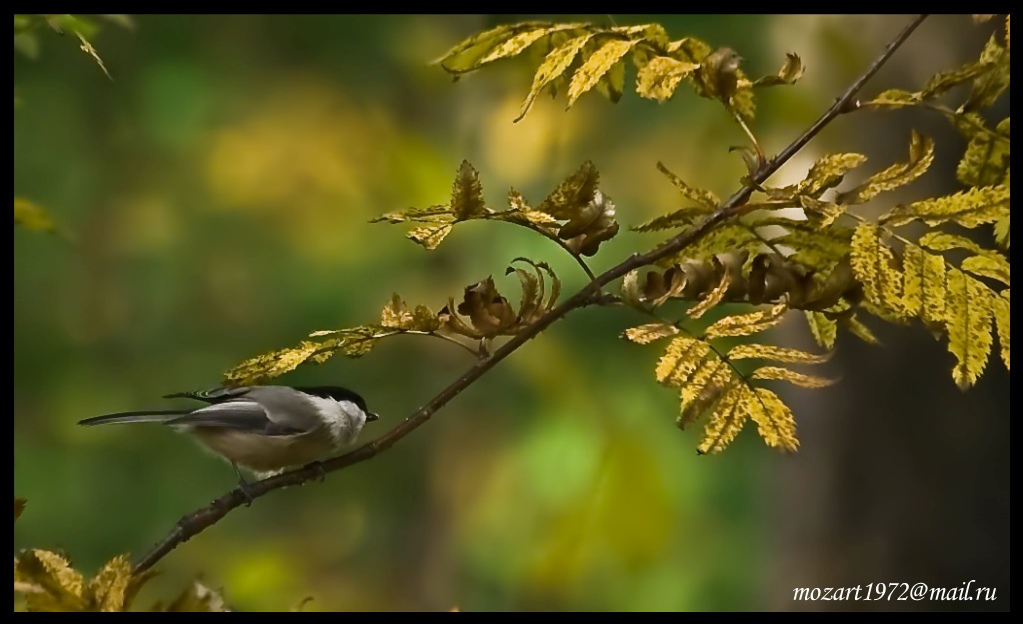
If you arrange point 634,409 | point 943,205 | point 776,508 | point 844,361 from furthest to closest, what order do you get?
point 634,409, point 776,508, point 844,361, point 943,205

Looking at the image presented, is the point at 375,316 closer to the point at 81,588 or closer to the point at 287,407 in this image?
the point at 287,407

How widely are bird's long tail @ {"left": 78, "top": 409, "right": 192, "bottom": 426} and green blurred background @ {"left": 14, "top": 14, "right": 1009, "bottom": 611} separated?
0.60 metres

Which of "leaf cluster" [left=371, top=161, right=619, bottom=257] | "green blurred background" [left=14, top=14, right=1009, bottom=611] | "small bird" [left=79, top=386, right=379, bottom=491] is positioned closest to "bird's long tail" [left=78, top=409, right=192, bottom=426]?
"small bird" [left=79, top=386, right=379, bottom=491]

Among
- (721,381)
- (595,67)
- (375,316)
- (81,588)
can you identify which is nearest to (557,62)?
(595,67)

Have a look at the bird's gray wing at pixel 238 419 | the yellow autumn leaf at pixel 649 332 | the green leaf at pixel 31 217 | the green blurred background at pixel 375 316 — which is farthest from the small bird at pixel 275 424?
the green blurred background at pixel 375 316

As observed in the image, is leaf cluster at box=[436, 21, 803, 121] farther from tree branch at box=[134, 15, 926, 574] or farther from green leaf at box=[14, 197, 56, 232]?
green leaf at box=[14, 197, 56, 232]

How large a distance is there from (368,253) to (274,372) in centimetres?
108

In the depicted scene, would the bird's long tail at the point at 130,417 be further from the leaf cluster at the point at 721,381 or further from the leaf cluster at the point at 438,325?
the leaf cluster at the point at 721,381

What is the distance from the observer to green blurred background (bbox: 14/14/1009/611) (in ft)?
3.80

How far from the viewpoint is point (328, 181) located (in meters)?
1.44
